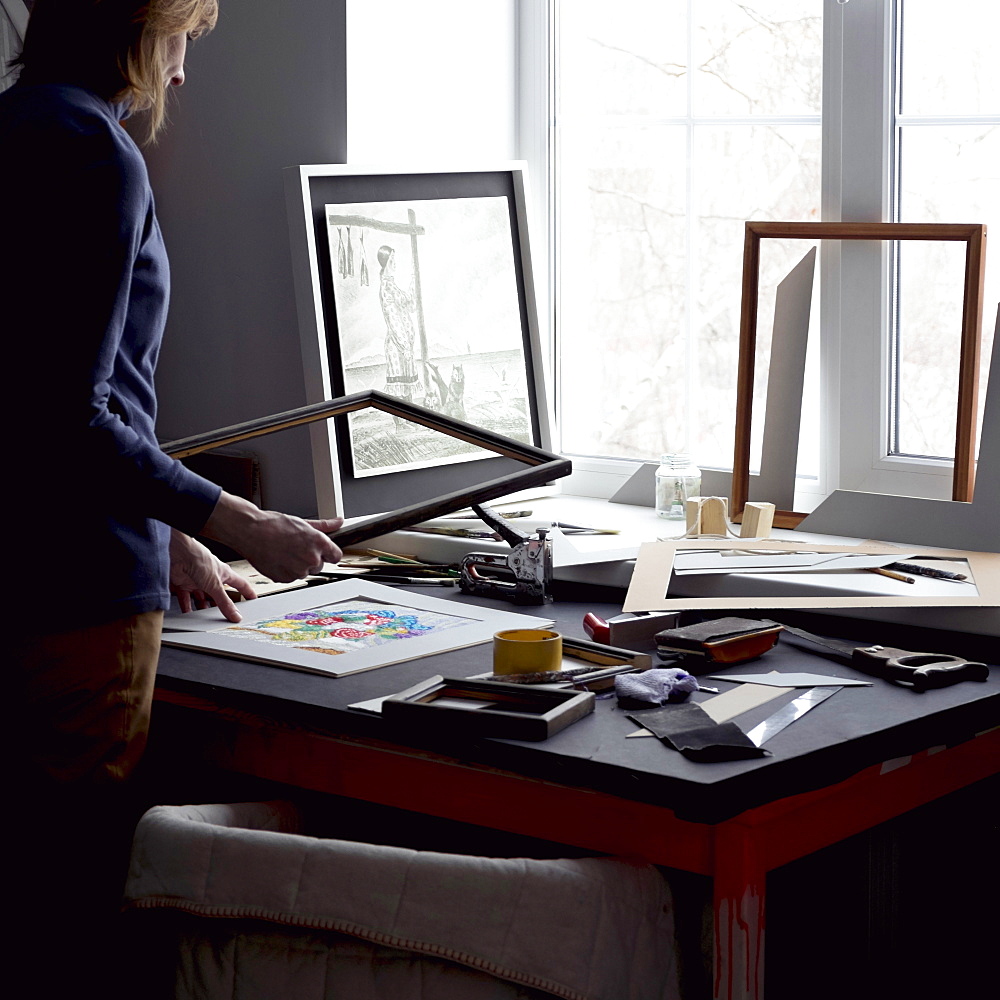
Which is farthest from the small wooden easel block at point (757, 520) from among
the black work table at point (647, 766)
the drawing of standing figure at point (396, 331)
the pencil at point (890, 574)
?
the drawing of standing figure at point (396, 331)

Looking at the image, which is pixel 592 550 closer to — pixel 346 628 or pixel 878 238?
pixel 346 628

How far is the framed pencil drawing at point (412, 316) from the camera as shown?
229cm

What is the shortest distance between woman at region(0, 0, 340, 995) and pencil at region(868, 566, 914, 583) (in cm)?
74

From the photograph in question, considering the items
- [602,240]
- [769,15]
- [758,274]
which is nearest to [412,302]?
[602,240]

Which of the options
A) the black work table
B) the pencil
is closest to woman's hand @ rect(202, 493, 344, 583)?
the black work table

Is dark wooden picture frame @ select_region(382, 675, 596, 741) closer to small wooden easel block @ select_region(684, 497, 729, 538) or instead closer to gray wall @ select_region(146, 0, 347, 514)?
small wooden easel block @ select_region(684, 497, 729, 538)

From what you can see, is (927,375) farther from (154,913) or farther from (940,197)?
(154,913)

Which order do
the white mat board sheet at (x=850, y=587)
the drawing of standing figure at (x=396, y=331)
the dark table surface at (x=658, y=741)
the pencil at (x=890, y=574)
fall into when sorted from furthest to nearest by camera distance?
1. the drawing of standing figure at (x=396, y=331)
2. the pencil at (x=890, y=574)
3. the white mat board sheet at (x=850, y=587)
4. the dark table surface at (x=658, y=741)

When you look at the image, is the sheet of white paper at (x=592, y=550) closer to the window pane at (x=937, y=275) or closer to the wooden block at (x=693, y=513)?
the wooden block at (x=693, y=513)

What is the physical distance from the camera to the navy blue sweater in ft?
4.33

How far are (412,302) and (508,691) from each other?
3.75ft

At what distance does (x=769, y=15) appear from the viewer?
228 cm

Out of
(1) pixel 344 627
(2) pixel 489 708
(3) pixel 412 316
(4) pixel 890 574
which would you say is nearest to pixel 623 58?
(3) pixel 412 316

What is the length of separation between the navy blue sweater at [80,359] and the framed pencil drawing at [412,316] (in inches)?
32.2
